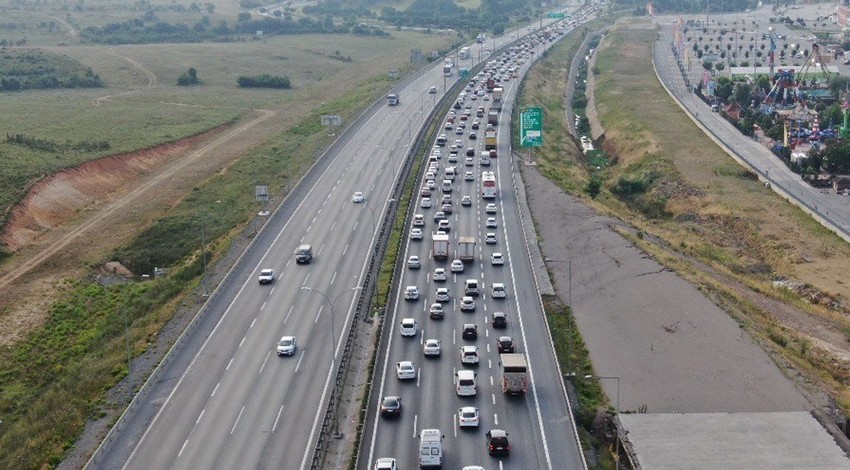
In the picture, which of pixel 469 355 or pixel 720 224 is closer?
pixel 469 355

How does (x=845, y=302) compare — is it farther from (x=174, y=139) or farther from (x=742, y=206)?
(x=174, y=139)

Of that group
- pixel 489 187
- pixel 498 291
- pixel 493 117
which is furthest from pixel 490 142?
pixel 498 291

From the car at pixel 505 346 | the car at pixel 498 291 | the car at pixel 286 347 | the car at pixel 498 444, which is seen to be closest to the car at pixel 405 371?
the car at pixel 505 346

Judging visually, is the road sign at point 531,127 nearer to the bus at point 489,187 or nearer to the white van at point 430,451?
the bus at point 489,187

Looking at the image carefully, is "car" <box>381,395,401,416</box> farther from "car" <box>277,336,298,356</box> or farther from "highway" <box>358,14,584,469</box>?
"car" <box>277,336,298,356</box>

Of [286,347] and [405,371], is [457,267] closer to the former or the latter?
[286,347]
